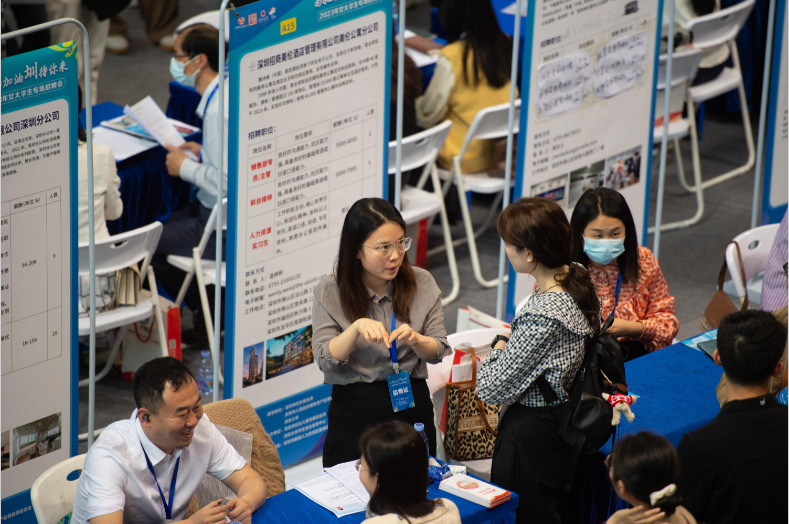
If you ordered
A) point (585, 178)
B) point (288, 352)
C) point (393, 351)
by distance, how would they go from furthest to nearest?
1. point (585, 178)
2. point (288, 352)
3. point (393, 351)

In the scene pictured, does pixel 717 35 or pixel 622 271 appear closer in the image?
pixel 622 271

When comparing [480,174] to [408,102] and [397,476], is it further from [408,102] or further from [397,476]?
[397,476]

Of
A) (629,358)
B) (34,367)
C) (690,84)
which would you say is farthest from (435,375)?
(690,84)

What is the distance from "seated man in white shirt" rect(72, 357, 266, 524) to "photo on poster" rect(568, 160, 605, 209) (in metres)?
2.23

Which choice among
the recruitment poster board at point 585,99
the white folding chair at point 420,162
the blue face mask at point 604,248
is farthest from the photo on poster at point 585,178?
the blue face mask at point 604,248

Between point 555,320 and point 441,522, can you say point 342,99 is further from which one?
point 441,522

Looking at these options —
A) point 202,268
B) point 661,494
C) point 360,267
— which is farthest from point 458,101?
point 661,494

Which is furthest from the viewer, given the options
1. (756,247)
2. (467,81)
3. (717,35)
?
(717,35)

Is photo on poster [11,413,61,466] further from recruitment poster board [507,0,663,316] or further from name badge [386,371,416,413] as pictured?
recruitment poster board [507,0,663,316]

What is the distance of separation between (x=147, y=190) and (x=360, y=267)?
218 centimetres

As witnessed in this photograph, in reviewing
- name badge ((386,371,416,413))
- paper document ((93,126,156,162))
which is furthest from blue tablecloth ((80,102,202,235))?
name badge ((386,371,416,413))

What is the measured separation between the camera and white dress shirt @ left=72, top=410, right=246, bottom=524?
2.45 meters

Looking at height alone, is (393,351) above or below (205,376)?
above

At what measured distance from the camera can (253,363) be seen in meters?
3.55
